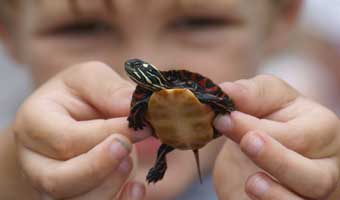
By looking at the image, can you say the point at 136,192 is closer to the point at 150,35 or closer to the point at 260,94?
the point at 260,94

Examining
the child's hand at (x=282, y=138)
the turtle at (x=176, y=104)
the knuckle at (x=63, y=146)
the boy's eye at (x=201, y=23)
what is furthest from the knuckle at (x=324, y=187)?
the boy's eye at (x=201, y=23)

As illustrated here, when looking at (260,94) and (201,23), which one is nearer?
(260,94)

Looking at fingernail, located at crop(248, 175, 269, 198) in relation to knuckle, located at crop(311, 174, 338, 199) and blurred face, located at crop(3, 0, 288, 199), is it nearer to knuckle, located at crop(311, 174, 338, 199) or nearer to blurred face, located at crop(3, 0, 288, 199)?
knuckle, located at crop(311, 174, 338, 199)

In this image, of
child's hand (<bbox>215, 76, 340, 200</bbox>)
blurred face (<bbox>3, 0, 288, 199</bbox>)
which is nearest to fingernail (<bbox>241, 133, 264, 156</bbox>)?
child's hand (<bbox>215, 76, 340, 200</bbox>)

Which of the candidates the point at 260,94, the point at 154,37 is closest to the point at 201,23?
the point at 154,37

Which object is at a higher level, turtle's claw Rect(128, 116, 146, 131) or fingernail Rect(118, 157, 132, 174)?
turtle's claw Rect(128, 116, 146, 131)

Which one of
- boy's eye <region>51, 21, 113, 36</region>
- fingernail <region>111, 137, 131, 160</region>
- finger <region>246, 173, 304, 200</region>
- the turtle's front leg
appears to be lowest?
finger <region>246, 173, 304, 200</region>
